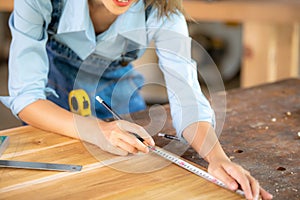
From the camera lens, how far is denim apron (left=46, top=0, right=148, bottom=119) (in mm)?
1455

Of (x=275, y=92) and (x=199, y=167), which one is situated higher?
(x=199, y=167)

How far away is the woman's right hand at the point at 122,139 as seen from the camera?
110 cm

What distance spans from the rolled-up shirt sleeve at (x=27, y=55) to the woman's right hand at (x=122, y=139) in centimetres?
22

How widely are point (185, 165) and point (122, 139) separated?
0.51 feet

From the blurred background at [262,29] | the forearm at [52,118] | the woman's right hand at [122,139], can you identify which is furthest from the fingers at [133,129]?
the blurred background at [262,29]

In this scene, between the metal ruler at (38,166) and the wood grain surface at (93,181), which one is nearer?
the wood grain surface at (93,181)

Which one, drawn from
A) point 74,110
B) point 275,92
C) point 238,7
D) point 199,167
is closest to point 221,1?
point 238,7

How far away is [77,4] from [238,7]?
1192 millimetres

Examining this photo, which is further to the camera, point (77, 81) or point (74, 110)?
point (77, 81)

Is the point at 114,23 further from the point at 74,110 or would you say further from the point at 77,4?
the point at 74,110

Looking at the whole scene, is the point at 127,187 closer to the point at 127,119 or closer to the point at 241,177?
the point at 241,177

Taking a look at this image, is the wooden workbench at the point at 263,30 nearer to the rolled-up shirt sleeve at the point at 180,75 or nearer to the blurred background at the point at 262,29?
the blurred background at the point at 262,29

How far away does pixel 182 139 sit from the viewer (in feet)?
4.00

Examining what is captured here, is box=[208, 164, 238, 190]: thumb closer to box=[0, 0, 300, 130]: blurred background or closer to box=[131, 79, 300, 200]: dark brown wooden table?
box=[131, 79, 300, 200]: dark brown wooden table
